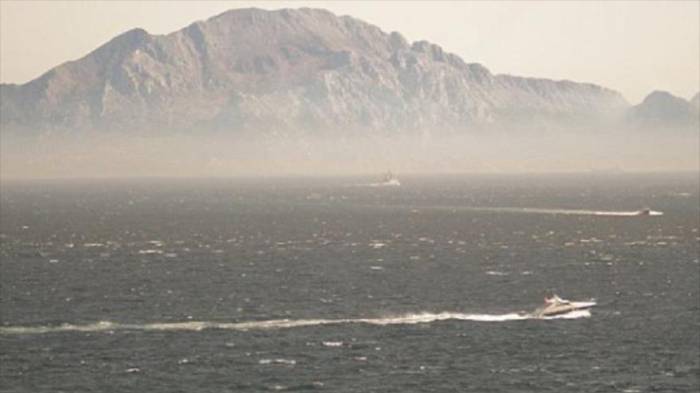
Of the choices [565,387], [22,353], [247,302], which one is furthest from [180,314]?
[565,387]

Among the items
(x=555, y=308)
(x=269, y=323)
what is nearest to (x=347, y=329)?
(x=269, y=323)

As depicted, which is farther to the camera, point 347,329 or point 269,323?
point 269,323

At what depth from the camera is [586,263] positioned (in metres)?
190

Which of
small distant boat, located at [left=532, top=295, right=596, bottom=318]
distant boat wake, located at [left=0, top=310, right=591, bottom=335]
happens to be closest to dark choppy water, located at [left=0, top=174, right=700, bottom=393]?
distant boat wake, located at [left=0, top=310, right=591, bottom=335]

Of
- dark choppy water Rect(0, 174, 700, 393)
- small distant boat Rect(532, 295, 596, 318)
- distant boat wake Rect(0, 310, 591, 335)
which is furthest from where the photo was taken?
small distant boat Rect(532, 295, 596, 318)

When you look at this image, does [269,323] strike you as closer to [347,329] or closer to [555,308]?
[347,329]

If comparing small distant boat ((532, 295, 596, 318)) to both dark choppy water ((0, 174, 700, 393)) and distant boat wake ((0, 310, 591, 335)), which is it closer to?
distant boat wake ((0, 310, 591, 335))

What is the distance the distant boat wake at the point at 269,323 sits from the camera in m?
120

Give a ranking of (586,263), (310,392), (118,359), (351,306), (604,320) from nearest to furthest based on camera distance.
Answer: (310,392), (118,359), (604,320), (351,306), (586,263)

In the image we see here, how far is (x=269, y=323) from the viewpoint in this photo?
124062mm

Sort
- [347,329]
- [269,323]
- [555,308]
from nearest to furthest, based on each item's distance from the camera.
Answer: [347,329], [269,323], [555,308]

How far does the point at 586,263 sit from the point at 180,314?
262ft

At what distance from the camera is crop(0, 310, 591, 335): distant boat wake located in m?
120

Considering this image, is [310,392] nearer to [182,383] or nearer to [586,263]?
[182,383]
